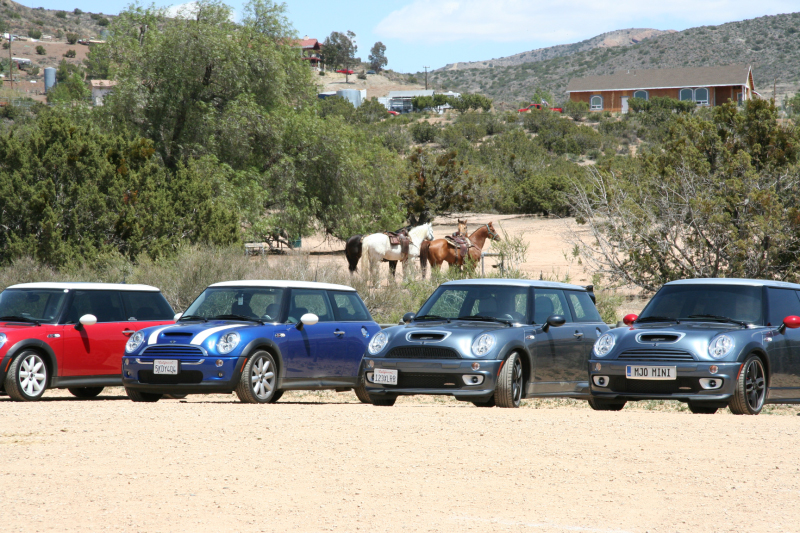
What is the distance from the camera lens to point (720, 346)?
10.2 meters

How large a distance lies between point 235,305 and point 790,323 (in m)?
6.83

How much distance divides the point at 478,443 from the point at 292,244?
30.4m

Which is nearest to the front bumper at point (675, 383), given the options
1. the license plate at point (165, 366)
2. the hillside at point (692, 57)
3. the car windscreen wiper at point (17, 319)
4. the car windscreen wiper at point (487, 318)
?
the car windscreen wiper at point (487, 318)

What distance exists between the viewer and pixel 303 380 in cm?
1217

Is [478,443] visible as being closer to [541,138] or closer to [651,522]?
[651,522]

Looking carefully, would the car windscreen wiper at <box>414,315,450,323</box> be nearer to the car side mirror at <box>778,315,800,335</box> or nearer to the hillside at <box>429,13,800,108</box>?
the car side mirror at <box>778,315,800,335</box>

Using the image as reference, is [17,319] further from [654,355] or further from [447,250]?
[447,250]

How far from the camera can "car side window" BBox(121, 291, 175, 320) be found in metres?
13.4

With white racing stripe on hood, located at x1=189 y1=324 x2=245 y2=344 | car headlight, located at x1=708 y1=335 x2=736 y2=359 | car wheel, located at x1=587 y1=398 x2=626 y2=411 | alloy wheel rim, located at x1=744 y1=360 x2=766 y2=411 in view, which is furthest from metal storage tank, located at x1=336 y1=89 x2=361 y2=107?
car headlight, located at x1=708 y1=335 x2=736 y2=359

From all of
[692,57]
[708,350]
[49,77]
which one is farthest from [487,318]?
[692,57]

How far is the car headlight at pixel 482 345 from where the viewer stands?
10523 mm

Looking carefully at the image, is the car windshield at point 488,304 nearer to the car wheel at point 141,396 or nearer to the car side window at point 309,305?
the car side window at point 309,305

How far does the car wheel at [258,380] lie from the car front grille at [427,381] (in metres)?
1.87

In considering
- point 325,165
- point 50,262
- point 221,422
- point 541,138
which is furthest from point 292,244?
point 541,138
